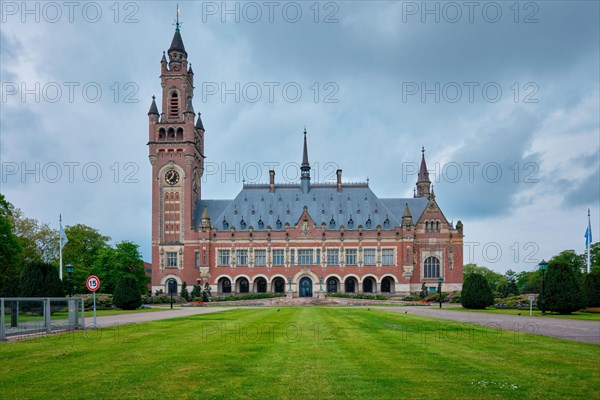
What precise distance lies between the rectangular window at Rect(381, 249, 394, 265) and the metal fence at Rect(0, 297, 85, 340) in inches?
2366

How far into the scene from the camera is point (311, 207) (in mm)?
85312

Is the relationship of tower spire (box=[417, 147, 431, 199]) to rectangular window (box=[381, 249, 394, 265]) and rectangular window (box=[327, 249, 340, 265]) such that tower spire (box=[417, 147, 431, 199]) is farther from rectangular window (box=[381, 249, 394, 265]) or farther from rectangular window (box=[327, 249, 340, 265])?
rectangular window (box=[327, 249, 340, 265])

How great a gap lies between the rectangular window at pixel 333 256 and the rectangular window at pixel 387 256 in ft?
23.1

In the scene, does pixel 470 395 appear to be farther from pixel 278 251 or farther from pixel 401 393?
pixel 278 251

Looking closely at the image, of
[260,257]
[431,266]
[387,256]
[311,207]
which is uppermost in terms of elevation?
[311,207]

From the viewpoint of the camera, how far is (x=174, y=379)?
38.3 feet

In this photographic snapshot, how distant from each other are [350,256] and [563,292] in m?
45.6

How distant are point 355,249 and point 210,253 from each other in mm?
22782

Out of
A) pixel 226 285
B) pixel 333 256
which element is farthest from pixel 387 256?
pixel 226 285

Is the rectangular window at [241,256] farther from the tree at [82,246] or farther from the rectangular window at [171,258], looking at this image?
the tree at [82,246]

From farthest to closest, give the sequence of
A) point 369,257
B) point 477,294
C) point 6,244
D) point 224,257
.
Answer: point 224,257 → point 369,257 → point 6,244 → point 477,294

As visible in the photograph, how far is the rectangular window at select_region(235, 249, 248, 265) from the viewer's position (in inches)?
3221

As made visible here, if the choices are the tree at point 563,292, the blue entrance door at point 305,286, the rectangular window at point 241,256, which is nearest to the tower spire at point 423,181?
the blue entrance door at point 305,286

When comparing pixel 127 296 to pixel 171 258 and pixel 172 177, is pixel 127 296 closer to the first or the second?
pixel 171 258
